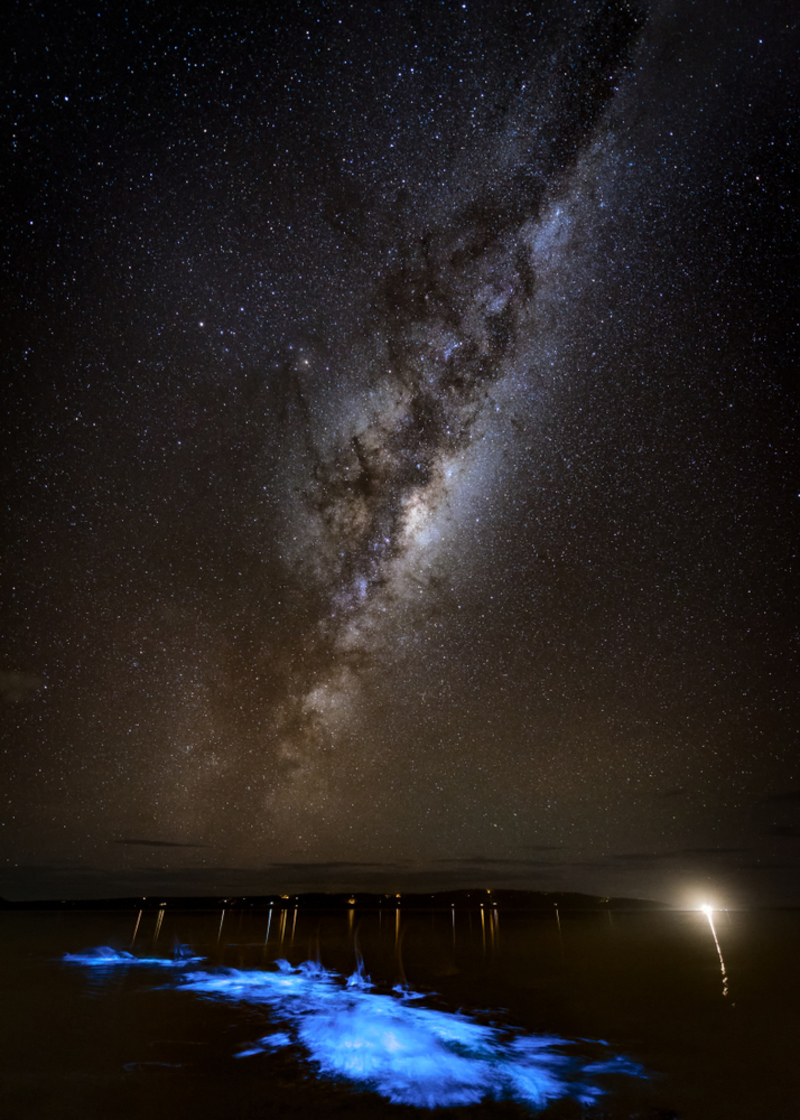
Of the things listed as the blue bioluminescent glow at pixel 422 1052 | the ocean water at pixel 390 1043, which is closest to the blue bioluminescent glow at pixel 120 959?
the ocean water at pixel 390 1043

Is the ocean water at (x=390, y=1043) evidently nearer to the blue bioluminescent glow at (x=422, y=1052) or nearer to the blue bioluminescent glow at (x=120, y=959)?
the blue bioluminescent glow at (x=422, y=1052)

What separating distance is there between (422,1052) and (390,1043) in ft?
3.75

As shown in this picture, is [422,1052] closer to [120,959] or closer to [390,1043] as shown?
[390,1043]

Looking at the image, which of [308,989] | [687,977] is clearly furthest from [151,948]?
[687,977]

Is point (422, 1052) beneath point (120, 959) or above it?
beneath

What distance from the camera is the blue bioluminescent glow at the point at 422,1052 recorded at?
10.1 metres

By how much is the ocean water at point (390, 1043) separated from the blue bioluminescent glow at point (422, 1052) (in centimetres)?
5

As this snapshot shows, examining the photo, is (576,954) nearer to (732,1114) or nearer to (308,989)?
(308,989)

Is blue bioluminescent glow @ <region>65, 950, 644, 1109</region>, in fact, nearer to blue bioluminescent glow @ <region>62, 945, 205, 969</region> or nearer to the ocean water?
the ocean water

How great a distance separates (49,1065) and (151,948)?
30041 mm

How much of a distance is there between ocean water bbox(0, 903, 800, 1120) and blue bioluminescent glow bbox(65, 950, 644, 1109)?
0.18 feet

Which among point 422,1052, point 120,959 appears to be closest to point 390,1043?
point 422,1052

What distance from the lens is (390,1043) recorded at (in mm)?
13141

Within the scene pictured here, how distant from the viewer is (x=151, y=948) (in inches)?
1398
